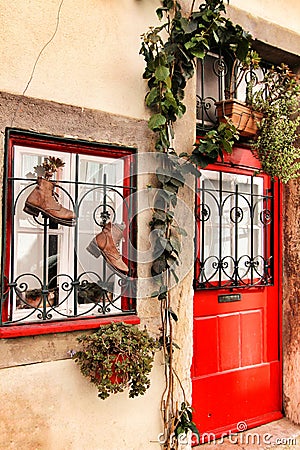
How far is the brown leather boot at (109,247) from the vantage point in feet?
8.27

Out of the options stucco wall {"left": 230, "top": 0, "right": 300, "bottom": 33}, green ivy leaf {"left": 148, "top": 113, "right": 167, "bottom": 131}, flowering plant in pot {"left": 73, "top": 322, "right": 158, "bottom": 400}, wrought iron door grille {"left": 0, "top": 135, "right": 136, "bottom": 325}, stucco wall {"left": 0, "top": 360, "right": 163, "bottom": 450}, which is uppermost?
stucco wall {"left": 230, "top": 0, "right": 300, "bottom": 33}

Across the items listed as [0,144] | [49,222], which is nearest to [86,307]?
[49,222]

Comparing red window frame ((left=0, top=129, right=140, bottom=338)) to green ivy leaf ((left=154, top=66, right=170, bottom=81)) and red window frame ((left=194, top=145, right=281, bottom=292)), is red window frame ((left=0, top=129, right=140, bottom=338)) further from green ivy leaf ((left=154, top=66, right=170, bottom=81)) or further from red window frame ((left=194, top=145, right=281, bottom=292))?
red window frame ((left=194, top=145, right=281, bottom=292))

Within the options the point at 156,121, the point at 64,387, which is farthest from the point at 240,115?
the point at 64,387

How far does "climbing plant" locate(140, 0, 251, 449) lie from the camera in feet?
8.72

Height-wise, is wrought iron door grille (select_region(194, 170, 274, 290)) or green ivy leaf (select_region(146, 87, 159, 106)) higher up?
green ivy leaf (select_region(146, 87, 159, 106))

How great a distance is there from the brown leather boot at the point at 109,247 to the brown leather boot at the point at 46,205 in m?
0.21

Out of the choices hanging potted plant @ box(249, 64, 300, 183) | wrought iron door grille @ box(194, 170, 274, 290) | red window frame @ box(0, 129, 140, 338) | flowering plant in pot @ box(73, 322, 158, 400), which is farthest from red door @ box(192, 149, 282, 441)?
flowering plant in pot @ box(73, 322, 158, 400)

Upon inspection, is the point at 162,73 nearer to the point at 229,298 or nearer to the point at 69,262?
the point at 69,262

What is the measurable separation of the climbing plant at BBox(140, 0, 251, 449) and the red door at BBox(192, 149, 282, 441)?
1.63 feet

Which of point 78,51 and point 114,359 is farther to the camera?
point 78,51

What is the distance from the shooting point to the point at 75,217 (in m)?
2.44

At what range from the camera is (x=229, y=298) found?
11.2 feet

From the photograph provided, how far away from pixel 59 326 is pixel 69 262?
1.18 feet
